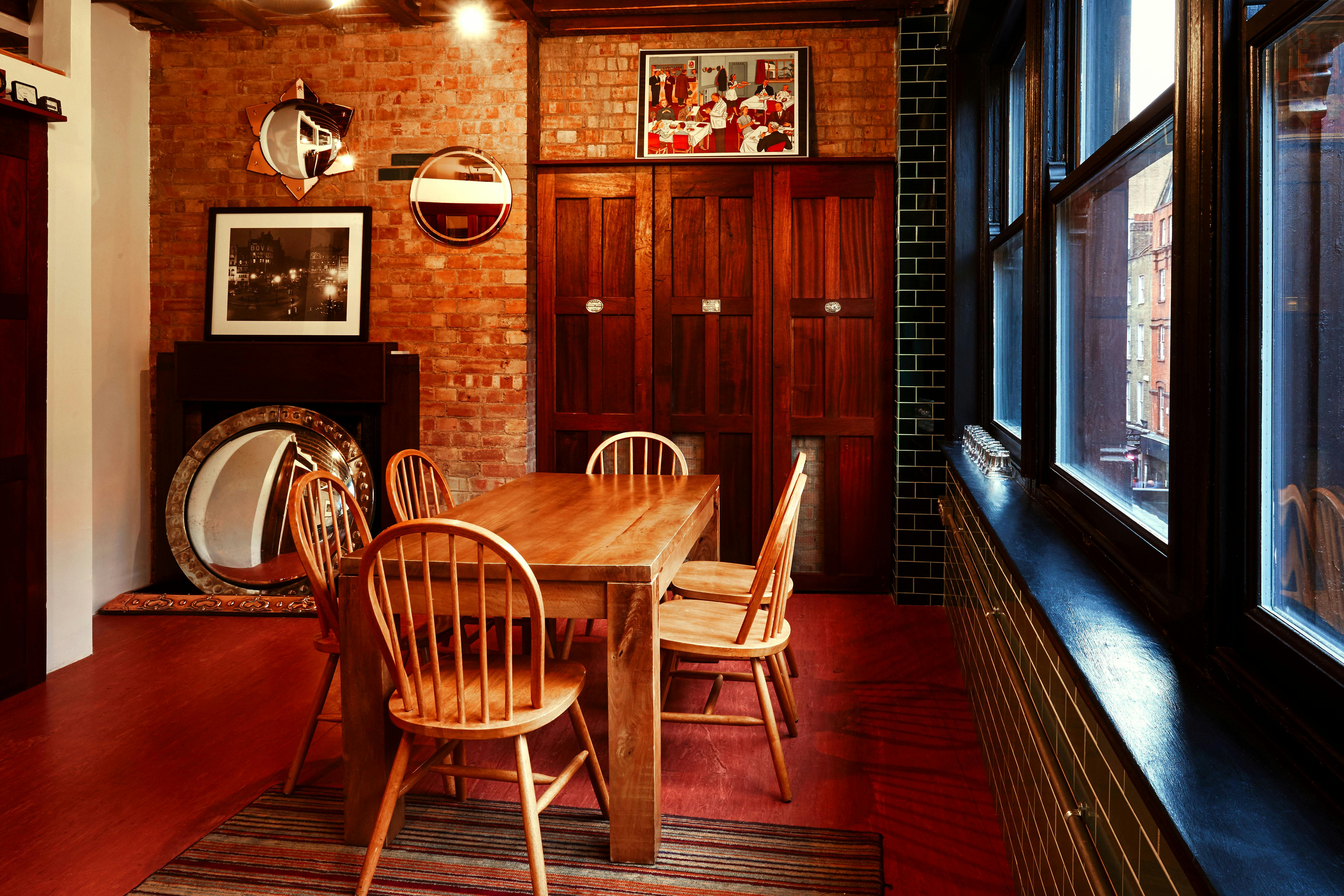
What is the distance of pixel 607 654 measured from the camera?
2.52 metres

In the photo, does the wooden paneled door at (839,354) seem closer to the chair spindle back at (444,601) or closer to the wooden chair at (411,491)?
the wooden chair at (411,491)

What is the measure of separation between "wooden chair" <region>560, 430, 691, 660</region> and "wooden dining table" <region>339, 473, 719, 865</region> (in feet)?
4.19

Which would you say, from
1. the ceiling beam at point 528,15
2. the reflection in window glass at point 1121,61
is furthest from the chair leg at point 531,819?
the ceiling beam at point 528,15

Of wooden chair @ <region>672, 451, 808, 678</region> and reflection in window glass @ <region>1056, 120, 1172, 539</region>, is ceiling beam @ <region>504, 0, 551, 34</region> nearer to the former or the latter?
wooden chair @ <region>672, 451, 808, 678</region>

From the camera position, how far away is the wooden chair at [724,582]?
10.4ft

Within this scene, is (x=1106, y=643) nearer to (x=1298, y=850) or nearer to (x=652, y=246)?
(x=1298, y=850)

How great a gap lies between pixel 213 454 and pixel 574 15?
9.66 ft

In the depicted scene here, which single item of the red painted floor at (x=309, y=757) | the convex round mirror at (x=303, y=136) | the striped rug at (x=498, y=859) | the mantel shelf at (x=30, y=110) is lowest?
the striped rug at (x=498, y=859)

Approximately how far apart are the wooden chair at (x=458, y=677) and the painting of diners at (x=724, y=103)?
324 cm

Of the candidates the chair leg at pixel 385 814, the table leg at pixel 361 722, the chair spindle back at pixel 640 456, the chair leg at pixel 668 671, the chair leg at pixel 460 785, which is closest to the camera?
the chair leg at pixel 385 814

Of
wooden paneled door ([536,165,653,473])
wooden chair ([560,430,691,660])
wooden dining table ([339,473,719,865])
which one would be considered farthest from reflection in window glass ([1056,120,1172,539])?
wooden paneled door ([536,165,653,473])

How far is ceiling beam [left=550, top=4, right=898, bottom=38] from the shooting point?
495cm

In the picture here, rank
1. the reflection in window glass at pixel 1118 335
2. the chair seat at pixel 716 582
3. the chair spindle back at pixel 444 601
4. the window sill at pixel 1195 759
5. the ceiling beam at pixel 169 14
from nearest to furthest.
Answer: the window sill at pixel 1195 759, the reflection in window glass at pixel 1118 335, the chair spindle back at pixel 444 601, the chair seat at pixel 716 582, the ceiling beam at pixel 169 14

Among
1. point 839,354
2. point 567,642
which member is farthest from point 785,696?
point 839,354
